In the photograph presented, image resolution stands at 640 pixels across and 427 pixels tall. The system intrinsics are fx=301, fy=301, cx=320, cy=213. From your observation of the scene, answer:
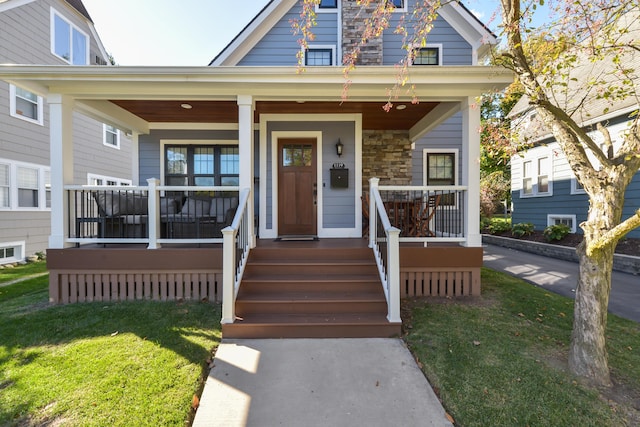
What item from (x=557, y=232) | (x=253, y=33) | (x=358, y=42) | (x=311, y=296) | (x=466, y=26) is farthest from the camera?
(x=557, y=232)

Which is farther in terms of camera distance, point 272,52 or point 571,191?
point 571,191

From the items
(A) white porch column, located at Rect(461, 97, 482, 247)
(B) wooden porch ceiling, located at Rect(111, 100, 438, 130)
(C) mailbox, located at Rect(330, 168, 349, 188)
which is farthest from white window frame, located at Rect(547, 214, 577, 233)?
(C) mailbox, located at Rect(330, 168, 349, 188)

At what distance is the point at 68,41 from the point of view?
31.6 ft

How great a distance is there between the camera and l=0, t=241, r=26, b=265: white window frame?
25.5 ft

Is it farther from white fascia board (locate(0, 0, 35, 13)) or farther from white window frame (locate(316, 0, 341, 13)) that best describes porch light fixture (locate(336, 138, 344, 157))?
white fascia board (locate(0, 0, 35, 13))

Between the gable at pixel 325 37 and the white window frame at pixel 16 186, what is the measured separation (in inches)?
233

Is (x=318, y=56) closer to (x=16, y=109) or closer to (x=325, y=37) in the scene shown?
(x=325, y=37)

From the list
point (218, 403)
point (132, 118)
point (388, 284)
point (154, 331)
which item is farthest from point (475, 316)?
point (132, 118)

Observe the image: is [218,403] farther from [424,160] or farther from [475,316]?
[424,160]

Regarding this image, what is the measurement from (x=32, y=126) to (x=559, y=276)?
13673 mm

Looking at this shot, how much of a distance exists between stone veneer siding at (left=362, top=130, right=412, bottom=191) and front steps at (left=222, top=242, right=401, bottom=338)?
293 cm

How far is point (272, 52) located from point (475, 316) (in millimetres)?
7543

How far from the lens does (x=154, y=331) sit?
3.46 metres

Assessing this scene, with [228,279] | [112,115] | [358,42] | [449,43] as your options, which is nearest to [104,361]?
[228,279]
